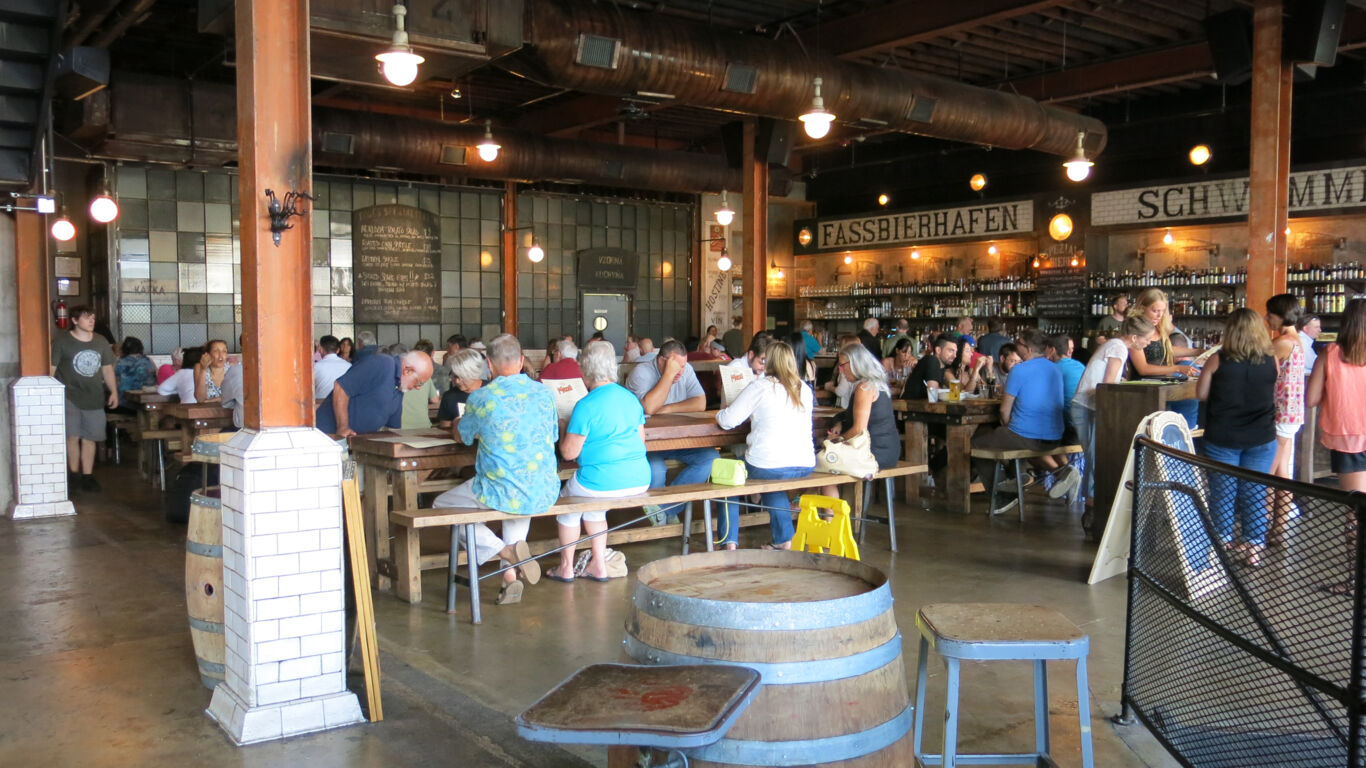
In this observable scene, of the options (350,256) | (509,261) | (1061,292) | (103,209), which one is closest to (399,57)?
(103,209)

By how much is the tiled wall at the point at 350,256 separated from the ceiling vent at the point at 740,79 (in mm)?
5076

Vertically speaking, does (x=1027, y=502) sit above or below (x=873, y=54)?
below

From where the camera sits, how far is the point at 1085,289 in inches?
517

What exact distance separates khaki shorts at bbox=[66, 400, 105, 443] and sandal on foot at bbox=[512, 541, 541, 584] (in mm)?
5201

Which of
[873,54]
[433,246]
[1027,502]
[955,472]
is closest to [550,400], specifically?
[955,472]

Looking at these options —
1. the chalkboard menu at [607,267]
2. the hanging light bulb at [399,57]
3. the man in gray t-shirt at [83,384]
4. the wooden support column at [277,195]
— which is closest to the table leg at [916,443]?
the hanging light bulb at [399,57]

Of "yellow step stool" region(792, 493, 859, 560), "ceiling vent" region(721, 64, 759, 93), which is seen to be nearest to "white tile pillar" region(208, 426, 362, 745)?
"yellow step stool" region(792, 493, 859, 560)

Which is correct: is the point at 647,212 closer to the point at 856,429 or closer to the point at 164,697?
the point at 856,429

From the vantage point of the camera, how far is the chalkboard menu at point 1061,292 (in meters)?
13.2

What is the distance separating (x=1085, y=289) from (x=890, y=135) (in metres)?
3.82

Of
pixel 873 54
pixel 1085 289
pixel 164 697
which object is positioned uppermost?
pixel 873 54

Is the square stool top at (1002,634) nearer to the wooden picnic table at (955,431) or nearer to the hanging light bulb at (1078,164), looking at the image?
the wooden picnic table at (955,431)

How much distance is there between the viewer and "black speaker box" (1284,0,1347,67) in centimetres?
740

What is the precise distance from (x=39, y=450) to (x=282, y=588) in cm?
509
